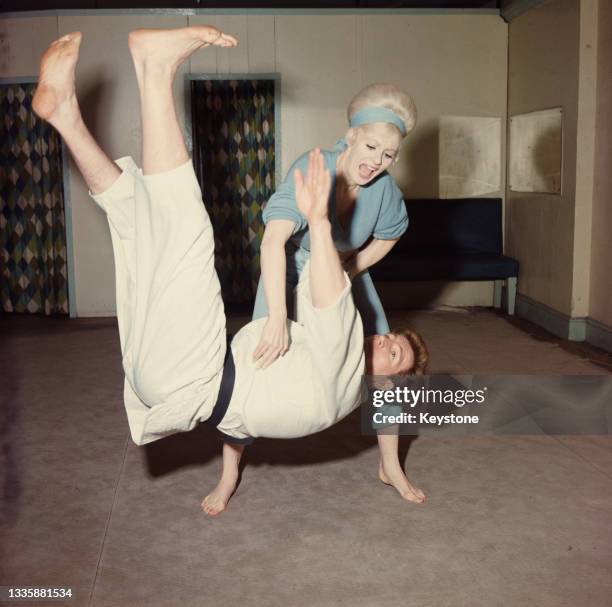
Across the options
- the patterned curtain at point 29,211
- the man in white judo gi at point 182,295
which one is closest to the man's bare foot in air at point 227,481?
the man in white judo gi at point 182,295

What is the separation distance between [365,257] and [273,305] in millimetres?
635

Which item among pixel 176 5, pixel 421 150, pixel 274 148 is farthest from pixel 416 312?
pixel 176 5

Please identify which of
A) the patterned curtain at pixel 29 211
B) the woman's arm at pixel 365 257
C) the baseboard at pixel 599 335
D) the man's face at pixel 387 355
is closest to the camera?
the man's face at pixel 387 355

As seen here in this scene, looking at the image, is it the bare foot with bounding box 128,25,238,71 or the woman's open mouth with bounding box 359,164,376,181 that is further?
the woman's open mouth with bounding box 359,164,376,181

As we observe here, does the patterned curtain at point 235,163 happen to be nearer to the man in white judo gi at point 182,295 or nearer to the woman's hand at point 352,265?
the woman's hand at point 352,265

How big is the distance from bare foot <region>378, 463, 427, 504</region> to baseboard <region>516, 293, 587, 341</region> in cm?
264

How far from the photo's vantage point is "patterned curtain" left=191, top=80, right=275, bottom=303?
236 inches

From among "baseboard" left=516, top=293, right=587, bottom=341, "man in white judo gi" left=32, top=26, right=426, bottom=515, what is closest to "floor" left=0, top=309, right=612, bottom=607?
"man in white judo gi" left=32, top=26, right=426, bottom=515

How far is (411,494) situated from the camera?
269 centimetres

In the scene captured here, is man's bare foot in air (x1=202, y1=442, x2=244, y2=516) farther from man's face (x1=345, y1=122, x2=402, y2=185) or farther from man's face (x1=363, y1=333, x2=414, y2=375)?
man's face (x1=345, y1=122, x2=402, y2=185)

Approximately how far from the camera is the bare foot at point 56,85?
2027 millimetres

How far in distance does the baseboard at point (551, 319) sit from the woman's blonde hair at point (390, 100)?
3.17 meters

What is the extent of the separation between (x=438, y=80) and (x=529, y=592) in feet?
15.6

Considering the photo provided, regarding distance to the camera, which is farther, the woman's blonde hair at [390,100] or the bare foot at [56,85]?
the woman's blonde hair at [390,100]
